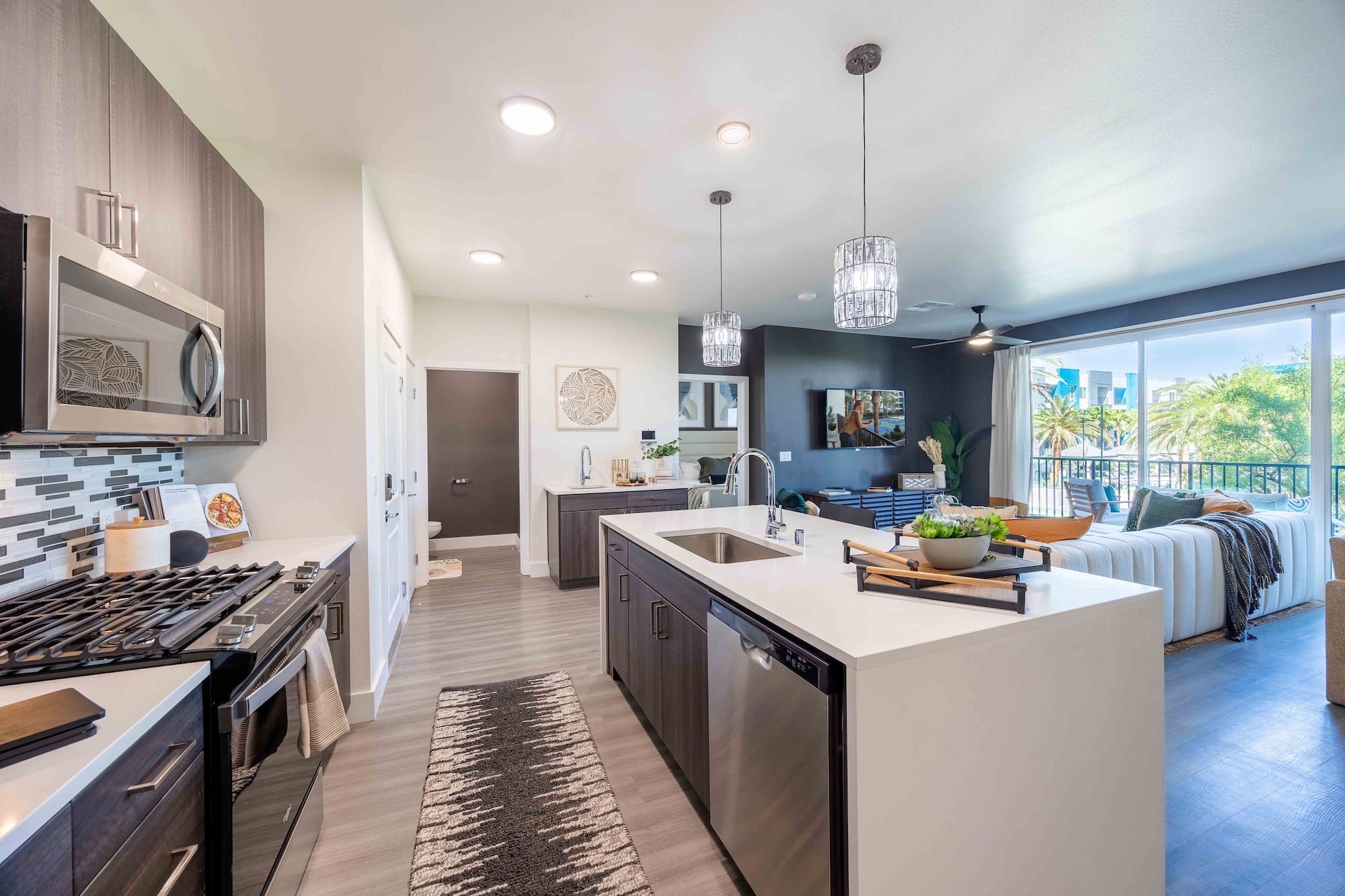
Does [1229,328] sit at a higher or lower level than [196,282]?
higher

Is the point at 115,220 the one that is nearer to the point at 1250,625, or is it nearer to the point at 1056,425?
the point at 1250,625

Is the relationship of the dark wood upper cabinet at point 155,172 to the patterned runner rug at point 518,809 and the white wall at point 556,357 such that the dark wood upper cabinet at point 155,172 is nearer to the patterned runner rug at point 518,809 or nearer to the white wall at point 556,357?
the patterned runner rug at point 518,809

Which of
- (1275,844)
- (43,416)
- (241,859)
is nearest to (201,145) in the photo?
(43,416)

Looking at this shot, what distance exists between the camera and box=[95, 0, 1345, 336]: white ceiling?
165 centimetres

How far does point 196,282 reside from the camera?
175cm

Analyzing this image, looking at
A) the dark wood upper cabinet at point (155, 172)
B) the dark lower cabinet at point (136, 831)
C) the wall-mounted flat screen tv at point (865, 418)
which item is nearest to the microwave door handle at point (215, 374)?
the dark wood upper cabinet at point (155, 172)

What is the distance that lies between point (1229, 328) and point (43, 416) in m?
7.00

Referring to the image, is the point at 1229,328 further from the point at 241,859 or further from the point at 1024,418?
the point at 241,859

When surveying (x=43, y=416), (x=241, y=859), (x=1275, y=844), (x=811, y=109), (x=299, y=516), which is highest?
(x=811, y=109)

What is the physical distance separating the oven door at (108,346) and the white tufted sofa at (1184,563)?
3.62m

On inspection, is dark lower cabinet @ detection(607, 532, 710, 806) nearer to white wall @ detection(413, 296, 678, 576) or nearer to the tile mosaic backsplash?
the tile mosaic backsplash

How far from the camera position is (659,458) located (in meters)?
5.33

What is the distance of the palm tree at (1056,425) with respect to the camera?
5.82 meters

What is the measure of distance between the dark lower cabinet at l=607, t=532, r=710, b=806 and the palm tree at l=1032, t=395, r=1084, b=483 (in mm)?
5663
